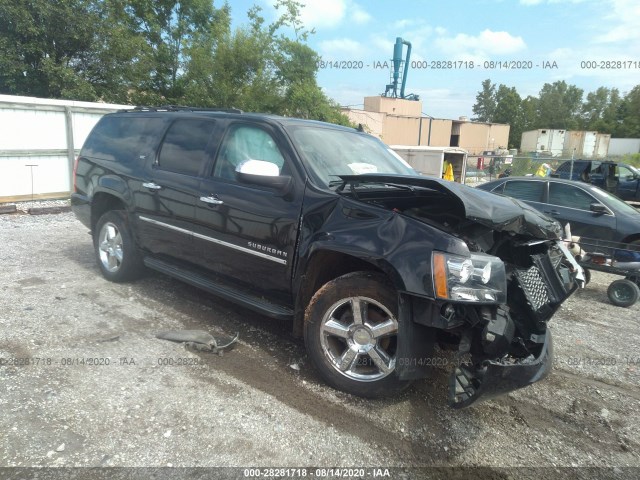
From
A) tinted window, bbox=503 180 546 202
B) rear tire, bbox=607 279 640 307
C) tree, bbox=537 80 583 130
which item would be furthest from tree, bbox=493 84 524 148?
rear tire, bbox=607 279 640 307

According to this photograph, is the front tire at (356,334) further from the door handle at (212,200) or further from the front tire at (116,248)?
the front tire at (116,248)

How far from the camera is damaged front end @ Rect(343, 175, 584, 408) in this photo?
278cm

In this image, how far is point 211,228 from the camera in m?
4.17

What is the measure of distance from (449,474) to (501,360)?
718 millimetres

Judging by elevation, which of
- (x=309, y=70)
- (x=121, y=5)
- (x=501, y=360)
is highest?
(x=121, y=5)

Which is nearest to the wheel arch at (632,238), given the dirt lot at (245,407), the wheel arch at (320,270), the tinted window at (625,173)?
the dirt lot at (245,407)

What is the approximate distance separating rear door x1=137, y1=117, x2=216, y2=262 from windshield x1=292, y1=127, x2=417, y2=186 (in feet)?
3.27

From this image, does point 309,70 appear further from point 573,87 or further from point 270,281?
point 573,87

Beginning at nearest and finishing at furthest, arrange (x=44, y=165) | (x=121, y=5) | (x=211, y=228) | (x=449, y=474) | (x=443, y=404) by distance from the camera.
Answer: (x=449, y=474)
(x=443, y=404)
(x=211, y=228)
(x=44, y=165)
(x=121, y=5)

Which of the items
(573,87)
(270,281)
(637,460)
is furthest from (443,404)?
(573,87)

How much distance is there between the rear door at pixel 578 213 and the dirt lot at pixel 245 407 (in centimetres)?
356

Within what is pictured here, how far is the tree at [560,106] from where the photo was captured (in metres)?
80.7

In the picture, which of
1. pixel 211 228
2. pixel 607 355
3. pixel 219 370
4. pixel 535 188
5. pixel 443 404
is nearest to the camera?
pixel 443 404

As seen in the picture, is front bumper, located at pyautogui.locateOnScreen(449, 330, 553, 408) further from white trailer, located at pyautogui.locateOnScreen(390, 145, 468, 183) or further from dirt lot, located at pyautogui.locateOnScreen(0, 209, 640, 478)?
white trailer, located at pyautogui.locateOnScreen(390, 145, 468, 183)
